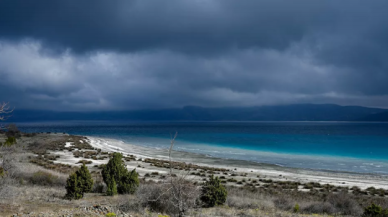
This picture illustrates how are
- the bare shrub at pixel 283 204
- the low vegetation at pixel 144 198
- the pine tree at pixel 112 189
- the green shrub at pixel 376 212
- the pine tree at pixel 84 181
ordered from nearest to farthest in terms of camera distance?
the low vegetation at pixel 144 198 < the green shrub at pixel 376 212 < the pine tree at pixel 84 181 < the bare shrub at pixel 283 204 < the pine tree at pixel 112 189

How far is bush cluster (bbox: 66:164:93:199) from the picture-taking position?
50.0ft

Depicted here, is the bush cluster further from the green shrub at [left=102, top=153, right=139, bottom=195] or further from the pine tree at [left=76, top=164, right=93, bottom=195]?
the green shrub at [left=102, top=153, right=139, bottom=195]

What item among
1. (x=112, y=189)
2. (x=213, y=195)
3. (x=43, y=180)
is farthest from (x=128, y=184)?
(x=43, y=180)

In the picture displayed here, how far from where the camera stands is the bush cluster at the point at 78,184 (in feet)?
50.0

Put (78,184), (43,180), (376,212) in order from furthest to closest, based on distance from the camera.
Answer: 1. (43,180)
2. (78,184)
3. (376,212)

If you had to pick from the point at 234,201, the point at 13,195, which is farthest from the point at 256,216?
the point at 13,195

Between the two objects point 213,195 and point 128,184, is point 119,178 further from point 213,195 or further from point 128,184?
point 213,195

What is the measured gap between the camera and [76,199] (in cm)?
1511

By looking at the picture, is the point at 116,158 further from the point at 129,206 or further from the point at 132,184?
the point at 129,206

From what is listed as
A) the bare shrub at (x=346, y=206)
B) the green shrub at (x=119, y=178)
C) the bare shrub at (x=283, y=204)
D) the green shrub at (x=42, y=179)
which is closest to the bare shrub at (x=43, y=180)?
the green shrub at (x=42, y=179)

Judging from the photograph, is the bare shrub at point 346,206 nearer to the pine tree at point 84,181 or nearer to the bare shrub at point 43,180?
the pine tree at point 84,181

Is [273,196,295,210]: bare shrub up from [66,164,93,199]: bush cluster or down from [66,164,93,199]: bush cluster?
down

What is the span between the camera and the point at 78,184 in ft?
51.5

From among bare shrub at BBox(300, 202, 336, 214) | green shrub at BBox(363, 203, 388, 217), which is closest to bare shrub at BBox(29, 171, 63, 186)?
bare shrub at BBox(300, 202, 336, 214)
